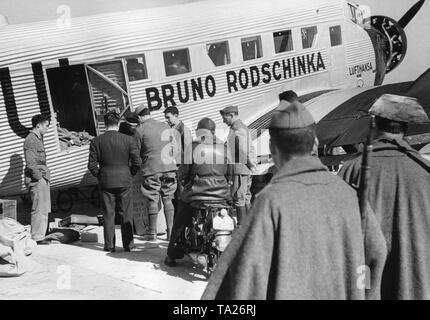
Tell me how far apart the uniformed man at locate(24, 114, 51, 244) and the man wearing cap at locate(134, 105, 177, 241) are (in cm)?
130

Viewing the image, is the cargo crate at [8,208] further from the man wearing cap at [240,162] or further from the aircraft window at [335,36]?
the aircraft window at [335,36]

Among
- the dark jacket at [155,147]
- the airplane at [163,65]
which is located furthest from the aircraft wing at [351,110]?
the dark jacket at [155,147]

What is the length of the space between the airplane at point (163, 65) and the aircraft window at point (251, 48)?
20mm

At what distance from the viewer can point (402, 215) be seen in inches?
123

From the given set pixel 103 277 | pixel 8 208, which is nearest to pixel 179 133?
pixel 8 208

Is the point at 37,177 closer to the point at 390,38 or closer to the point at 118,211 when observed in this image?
the point at 118,211

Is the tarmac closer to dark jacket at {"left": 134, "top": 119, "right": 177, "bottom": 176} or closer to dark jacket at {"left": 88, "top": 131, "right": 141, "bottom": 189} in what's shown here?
dark jacket at {"left": 88, "top": 131, "right": 141, "bottom": 189}

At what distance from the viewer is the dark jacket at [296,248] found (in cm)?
224

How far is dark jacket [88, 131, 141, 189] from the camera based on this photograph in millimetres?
7301

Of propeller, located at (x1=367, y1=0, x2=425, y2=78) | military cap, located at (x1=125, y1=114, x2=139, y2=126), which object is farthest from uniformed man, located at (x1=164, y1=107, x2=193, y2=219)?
propeller, located at (x1=367, y1=0, x2=425, y2=78)

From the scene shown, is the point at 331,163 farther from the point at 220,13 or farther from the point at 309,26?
the point at 309,26
